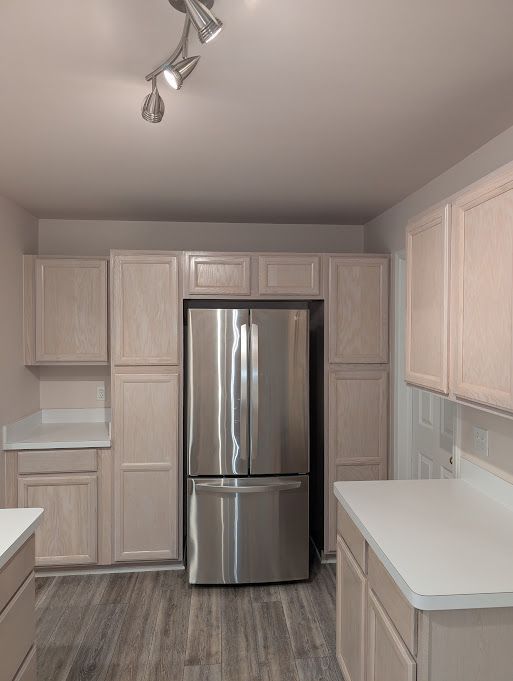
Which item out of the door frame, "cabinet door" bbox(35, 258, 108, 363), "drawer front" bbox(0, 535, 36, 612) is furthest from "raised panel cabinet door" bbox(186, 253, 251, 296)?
"drawer front" bbox(0, 535, 36, 612)

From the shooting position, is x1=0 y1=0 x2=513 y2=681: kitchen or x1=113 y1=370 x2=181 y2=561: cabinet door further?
x1=113 y1=370 x2=181 y2=561: cabinet door

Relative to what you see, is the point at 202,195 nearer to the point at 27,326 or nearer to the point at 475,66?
the point at 27,326

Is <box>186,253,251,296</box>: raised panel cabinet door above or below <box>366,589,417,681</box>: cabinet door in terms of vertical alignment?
above

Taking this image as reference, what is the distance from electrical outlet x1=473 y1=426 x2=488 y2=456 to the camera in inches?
88.0

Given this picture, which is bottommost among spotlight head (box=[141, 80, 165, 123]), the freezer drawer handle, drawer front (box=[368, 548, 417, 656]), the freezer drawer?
the freezer drawer

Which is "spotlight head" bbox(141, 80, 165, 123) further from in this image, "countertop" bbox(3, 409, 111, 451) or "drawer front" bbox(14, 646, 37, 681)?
"countertop" bbox(3, 409, 111, 451)

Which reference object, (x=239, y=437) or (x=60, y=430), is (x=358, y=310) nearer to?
(x=239, y=437)

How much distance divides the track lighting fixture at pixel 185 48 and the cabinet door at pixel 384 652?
1689 mm

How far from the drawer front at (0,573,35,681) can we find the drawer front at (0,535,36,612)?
1.2 inches

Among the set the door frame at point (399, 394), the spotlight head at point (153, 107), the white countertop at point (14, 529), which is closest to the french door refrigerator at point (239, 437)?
the door frame at point (399, 394)

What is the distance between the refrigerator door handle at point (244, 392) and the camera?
10.6 feet

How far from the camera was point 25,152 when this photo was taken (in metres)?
2.49

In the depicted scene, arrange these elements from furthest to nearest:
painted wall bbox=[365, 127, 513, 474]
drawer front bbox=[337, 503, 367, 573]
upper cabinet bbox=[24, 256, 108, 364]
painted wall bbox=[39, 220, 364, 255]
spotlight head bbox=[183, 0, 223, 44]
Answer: painted wall bbox=[39, 220, 364, 255], upper cabinet bbox=[24, 256, 108, 364], painted wall bbox=[365, 127, 513, 474], drawer front bbox=[337, 503, 367, 573], spotlight head bbox=[183, 0, 223, 44]

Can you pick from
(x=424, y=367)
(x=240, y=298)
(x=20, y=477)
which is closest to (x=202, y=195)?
(x=240, y=298)
